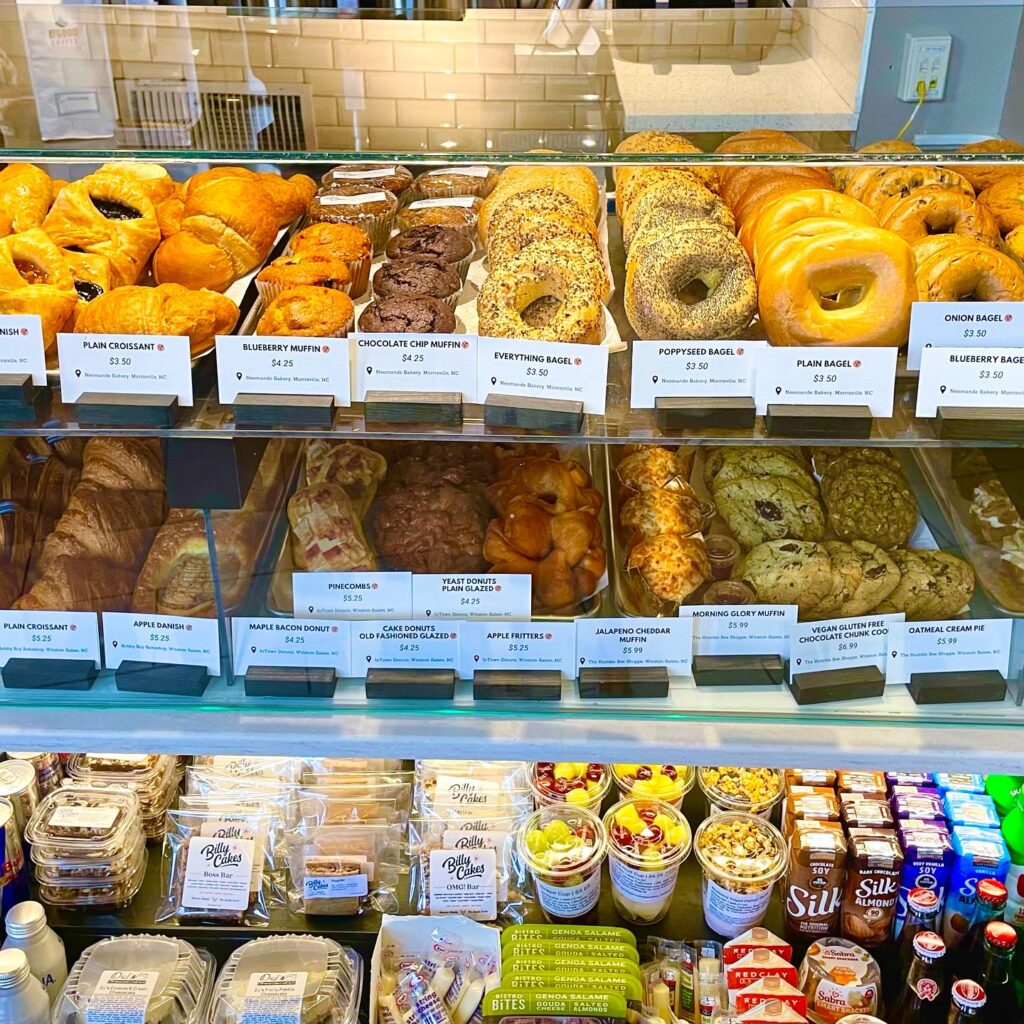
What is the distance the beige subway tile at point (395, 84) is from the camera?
1555 millimetres

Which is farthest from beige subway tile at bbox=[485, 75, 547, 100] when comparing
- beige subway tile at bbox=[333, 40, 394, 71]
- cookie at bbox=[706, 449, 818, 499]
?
cookie at bbox=[706, 449, 818, 499]

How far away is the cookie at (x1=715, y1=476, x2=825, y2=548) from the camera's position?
1.73 m

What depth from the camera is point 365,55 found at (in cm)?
167

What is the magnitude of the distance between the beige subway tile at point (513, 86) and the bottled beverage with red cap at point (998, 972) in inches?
56.3

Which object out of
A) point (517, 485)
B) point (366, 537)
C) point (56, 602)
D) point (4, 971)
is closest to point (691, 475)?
point (517, 485)

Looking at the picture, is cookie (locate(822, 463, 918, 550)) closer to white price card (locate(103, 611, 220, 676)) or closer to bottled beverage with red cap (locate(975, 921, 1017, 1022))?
bottled beverage with red cap (locate(975, 921, 1017, 1022))

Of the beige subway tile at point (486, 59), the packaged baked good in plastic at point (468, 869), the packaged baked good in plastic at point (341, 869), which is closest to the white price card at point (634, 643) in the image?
the packaged baked good in plastic at point (468, 869)

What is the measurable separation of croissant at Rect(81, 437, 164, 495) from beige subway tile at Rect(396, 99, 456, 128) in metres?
0.64

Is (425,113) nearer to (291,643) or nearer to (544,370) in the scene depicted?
(544,370)

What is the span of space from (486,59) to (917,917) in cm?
155

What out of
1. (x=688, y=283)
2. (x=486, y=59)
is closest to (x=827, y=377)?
(x=688, y=283)

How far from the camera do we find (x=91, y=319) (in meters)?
1.39

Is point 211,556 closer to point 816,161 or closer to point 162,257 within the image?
point 162,257

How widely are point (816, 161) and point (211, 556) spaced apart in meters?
1.00
